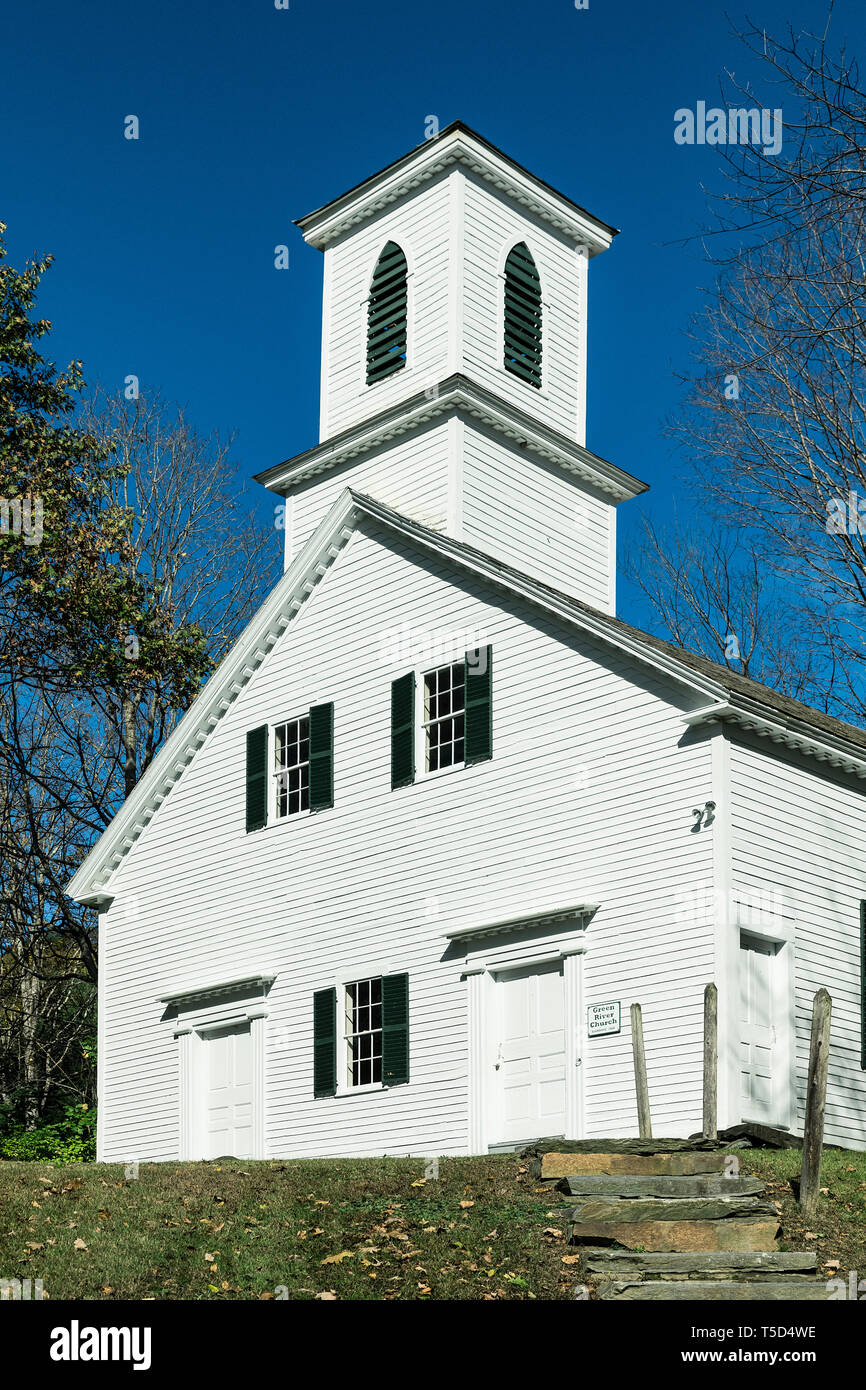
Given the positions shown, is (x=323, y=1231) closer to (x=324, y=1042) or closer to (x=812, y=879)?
(x=324, y=1042)

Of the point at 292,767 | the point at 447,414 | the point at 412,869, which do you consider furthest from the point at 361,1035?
the point at 447,414

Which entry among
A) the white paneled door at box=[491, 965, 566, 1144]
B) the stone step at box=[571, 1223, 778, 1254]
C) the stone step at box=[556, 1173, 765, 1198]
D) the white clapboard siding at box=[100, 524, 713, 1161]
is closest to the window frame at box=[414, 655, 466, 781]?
the white clapboard siding at box=[100, 524, 713, 1161]

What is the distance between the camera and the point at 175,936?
24.0m

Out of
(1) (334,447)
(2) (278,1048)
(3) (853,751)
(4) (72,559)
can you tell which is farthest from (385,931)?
(4) (72,559)

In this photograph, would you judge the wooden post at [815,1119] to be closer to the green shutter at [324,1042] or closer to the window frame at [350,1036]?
the window frame at [350,1036]

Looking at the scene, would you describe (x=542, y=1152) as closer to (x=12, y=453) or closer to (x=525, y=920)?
(x=525, y=920)

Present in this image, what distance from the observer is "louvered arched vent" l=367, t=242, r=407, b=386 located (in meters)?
26.1

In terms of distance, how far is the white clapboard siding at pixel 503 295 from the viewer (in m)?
25.3

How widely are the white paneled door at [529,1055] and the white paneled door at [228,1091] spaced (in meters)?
4.42

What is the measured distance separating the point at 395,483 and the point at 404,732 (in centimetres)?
503

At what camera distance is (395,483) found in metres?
24.7
